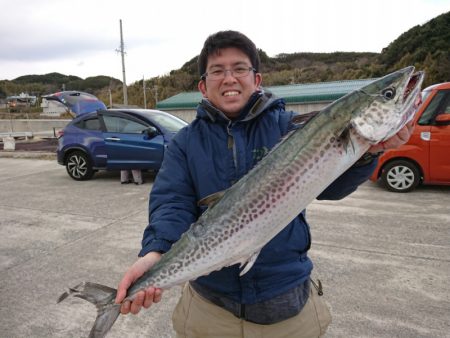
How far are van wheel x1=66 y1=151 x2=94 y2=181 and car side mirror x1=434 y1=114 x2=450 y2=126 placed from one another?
7387mm

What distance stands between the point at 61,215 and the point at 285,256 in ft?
17.9

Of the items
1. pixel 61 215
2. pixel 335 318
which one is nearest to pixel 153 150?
pixel 61 215

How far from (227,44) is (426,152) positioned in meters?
5.81

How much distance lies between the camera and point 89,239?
5242 millimetres

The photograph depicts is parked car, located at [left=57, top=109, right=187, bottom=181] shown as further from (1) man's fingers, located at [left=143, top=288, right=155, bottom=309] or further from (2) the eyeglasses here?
(1) man's fingers, located at [left=143, top=288, right=155, bottom=309]

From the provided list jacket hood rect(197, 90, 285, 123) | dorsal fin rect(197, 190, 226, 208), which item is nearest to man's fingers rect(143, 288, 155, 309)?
dorsal fin rect(197, 190, 226, 208)

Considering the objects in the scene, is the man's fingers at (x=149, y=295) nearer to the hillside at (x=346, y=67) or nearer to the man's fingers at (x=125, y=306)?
the man's fingers at (x=125, y=306)

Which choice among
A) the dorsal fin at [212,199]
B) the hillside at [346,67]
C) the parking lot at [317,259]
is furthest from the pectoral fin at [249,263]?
the hillside at [346,67]

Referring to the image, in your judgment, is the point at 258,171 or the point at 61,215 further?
the point at 61,215

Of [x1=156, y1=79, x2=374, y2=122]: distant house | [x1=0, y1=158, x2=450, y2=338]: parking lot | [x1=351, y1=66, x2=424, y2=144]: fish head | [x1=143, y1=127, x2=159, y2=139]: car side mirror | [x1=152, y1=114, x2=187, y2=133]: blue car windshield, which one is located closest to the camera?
[x1=351, y1=66, x2=424, y2=144]: fish head

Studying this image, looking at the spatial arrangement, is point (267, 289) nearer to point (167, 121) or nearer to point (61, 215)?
point (61, 215)

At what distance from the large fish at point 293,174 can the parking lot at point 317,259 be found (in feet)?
5.44

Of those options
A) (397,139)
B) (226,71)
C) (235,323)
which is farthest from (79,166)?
(397,139)

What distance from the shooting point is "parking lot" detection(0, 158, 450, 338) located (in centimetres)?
318
